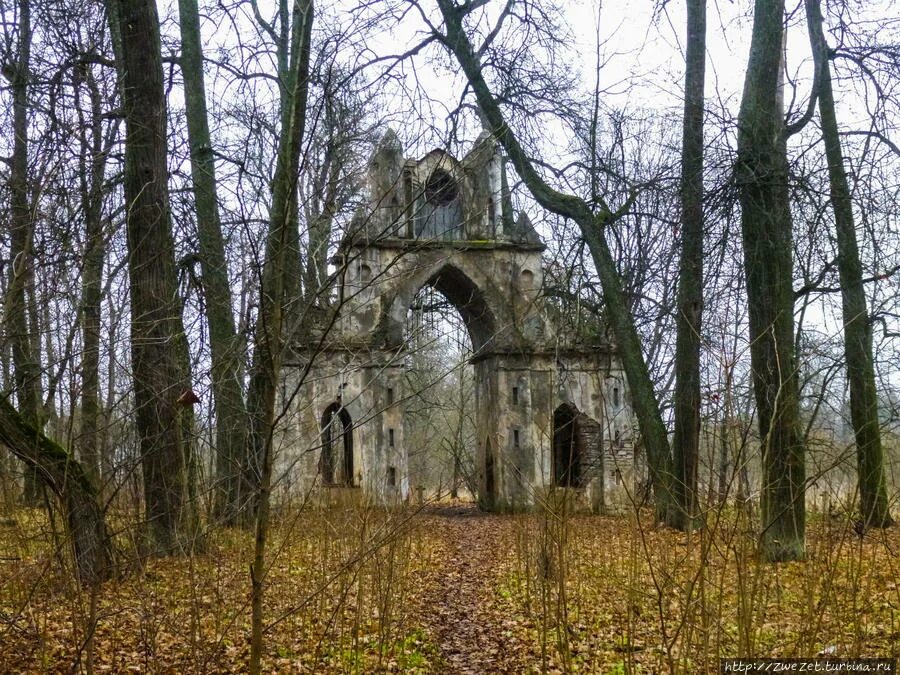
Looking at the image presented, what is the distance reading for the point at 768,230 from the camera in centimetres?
931

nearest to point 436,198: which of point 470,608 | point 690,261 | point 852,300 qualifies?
point 470,608

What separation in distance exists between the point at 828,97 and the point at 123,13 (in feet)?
32.8

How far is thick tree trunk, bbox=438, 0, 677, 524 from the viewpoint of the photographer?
12.5 meters

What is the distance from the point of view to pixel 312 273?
4.59 metres

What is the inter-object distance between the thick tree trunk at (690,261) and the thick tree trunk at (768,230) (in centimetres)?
150

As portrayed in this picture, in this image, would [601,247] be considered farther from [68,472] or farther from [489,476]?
[489,476]

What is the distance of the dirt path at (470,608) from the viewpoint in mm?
6582

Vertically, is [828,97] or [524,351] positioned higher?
[828,97]

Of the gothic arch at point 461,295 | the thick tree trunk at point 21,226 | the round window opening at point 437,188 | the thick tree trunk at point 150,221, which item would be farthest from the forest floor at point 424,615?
the gothic arch at point 461,295

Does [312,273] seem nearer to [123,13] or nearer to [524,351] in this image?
[123,13]

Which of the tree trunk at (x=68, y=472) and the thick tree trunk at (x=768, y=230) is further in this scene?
the thick tree trunk at (x=768, y=230)

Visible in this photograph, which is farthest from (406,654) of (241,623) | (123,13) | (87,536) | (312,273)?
(123,13)

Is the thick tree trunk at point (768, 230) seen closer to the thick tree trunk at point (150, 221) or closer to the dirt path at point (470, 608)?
the dirt path at point (470, 608)

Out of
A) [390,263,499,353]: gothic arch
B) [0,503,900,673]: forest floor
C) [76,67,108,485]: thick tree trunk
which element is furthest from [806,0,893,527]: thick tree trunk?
[390,263,499,353]: gothic arch
